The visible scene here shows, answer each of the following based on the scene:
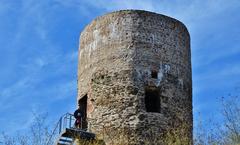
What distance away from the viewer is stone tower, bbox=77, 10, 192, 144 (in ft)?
64.1

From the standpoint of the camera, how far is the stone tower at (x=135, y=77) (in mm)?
19547

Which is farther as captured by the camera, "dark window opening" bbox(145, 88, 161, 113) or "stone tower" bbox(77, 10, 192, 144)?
"dark window opening" bbox(145, 88, 161, 113)

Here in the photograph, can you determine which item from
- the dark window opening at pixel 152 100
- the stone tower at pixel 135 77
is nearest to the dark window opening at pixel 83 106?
the stone tower at pixel 135 77

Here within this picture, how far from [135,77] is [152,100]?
2.75 ft

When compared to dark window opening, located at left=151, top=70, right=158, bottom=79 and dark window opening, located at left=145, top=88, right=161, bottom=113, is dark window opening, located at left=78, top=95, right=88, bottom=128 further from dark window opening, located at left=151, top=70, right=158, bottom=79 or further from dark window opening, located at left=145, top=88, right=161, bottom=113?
dark window opening, located at left=151, top=70, right=158, bottom=79

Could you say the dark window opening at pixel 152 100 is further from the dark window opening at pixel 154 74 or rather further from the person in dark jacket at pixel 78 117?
the person in dark jacket at pixel 78 117

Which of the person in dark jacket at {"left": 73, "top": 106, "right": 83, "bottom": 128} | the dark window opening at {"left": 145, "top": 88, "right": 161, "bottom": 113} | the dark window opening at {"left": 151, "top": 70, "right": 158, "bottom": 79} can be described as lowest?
the person in dark jacket at {"left": 73, "top": 106, "right": 83, "bottom": 128}

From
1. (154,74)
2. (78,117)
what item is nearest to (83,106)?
(78,117)

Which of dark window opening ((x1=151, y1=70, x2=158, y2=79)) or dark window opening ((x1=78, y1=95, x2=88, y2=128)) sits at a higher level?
dark window opening ((x1=151, y1=70, x2=158, y2=79))

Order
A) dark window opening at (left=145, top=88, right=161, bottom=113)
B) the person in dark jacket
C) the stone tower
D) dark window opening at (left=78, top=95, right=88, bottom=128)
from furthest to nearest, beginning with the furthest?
1. dark window opening at (left=78, top=95, right=88, bottom=128)
2. the person in dark jacket
3. dark window opening at (left=145, top=88, right=161, bottom=113)
4. the stone tower

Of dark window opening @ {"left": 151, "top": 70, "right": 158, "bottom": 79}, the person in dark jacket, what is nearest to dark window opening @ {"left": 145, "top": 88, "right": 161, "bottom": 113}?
dark window opening @ {"left": 151, "top": 70, "right": 158, "bottom": 79}

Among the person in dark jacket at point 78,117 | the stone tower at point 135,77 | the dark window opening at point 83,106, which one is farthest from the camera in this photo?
the dark window opening at point 83,106

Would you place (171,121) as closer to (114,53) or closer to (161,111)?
(161,111)

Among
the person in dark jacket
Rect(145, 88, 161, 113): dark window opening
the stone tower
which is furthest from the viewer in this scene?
the person in dark jacket
